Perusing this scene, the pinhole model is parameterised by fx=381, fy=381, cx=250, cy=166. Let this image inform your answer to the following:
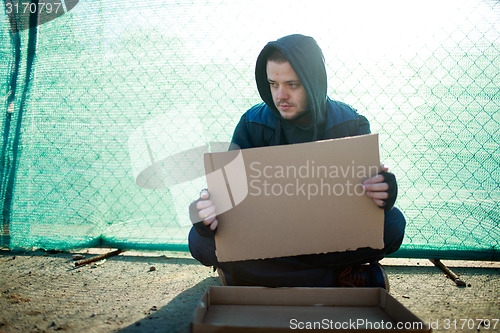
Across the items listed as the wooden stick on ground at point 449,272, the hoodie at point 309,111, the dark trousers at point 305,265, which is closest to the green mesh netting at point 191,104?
the wooden stick on ground at point 449,272

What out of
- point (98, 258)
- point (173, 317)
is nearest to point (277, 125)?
point (173, 317)

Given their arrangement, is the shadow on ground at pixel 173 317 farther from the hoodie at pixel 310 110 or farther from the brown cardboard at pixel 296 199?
the hoodie at pixel 310 110

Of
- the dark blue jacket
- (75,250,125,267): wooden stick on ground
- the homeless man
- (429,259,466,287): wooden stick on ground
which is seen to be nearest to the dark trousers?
the homeless man

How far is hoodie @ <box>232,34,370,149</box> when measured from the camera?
175 centimetres

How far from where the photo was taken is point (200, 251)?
1.76 meters

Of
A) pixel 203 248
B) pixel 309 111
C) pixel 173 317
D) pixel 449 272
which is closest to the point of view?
pixel 173 317

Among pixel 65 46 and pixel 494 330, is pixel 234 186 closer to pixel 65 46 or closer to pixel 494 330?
pixel 494 330

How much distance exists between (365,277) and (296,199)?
501mm

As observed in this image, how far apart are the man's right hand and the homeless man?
0.62ft

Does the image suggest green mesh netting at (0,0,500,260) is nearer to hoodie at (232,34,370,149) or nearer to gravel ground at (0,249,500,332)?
gravel ground at (0,249,500,332)

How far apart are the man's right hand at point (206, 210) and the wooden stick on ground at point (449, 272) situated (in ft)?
4.50

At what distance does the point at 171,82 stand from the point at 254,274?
1256mm

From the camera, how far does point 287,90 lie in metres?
1.76

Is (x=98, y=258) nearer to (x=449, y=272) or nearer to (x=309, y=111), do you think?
(x=309, y=111)
